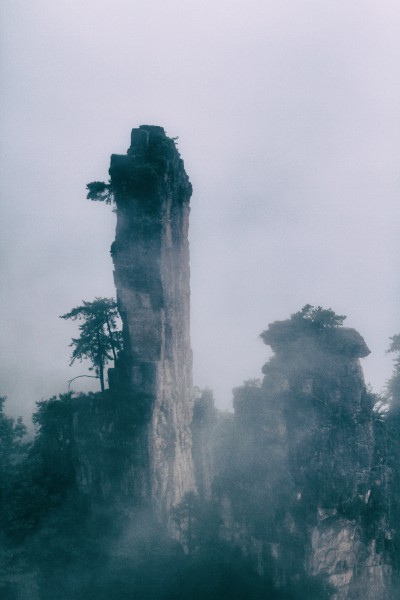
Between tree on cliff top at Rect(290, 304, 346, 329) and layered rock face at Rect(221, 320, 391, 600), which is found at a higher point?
tree on cliff top at Rect(290, 304, 346, 329)

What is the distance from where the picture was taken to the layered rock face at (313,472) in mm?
30688

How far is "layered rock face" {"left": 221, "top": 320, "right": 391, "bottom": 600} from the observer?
1208 inches

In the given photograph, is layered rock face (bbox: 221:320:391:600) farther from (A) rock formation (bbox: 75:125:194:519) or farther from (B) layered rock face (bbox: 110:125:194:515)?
(B) layered rock face (bbox: 110:125:194:515)

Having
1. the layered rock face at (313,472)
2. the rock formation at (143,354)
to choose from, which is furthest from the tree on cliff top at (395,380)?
the rock formation at (143,354)

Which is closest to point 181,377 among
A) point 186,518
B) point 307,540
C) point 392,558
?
point 186,518

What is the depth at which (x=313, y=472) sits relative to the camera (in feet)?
105

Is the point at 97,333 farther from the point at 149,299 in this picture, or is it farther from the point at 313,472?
the point at 313,472

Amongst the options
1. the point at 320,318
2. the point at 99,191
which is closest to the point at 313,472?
the point at 320,318

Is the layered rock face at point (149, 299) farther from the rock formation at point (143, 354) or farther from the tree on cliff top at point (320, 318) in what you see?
the tree on cliff top at point (320, 318)

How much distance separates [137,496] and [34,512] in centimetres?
967

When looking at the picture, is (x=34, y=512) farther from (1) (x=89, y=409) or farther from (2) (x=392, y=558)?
(2) (x=392, y=558)

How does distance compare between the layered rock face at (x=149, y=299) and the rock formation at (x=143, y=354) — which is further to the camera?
the layered rock face at (x=149, y=299)

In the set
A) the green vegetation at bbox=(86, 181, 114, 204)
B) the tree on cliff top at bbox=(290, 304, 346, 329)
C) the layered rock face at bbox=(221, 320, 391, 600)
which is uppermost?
the green vegetation at bbox=(86, 181, 114, 204)

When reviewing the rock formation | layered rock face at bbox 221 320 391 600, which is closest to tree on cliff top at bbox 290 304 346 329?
layered rock face at bbox 221 320 391 600
